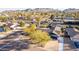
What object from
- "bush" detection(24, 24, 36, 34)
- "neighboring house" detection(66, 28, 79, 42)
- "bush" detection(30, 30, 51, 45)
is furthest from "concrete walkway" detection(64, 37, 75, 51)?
"bush" detection(24, 24, 36, 34)

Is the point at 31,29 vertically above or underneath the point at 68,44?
above

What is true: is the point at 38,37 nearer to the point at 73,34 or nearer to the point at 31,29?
the point at 31,29

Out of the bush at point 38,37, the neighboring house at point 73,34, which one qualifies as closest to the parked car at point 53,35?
the bush at point 38,37

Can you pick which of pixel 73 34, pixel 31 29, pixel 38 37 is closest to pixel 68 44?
pixel 73 34

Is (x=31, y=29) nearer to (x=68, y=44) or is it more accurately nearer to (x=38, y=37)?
(x=38, y=37)

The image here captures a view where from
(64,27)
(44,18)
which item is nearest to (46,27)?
(44,18)

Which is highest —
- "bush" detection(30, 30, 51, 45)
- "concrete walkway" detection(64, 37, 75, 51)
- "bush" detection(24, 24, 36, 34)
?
"bush" detection(24, 24, 36, 34)

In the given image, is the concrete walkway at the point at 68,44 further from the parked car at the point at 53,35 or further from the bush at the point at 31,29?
the bush at the point at 31,29

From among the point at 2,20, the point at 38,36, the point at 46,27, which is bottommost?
the point at 38,36

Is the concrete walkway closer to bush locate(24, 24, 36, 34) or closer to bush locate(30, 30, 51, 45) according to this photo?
bush locate(30, 30, 51, 45)

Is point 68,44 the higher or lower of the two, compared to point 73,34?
lower
